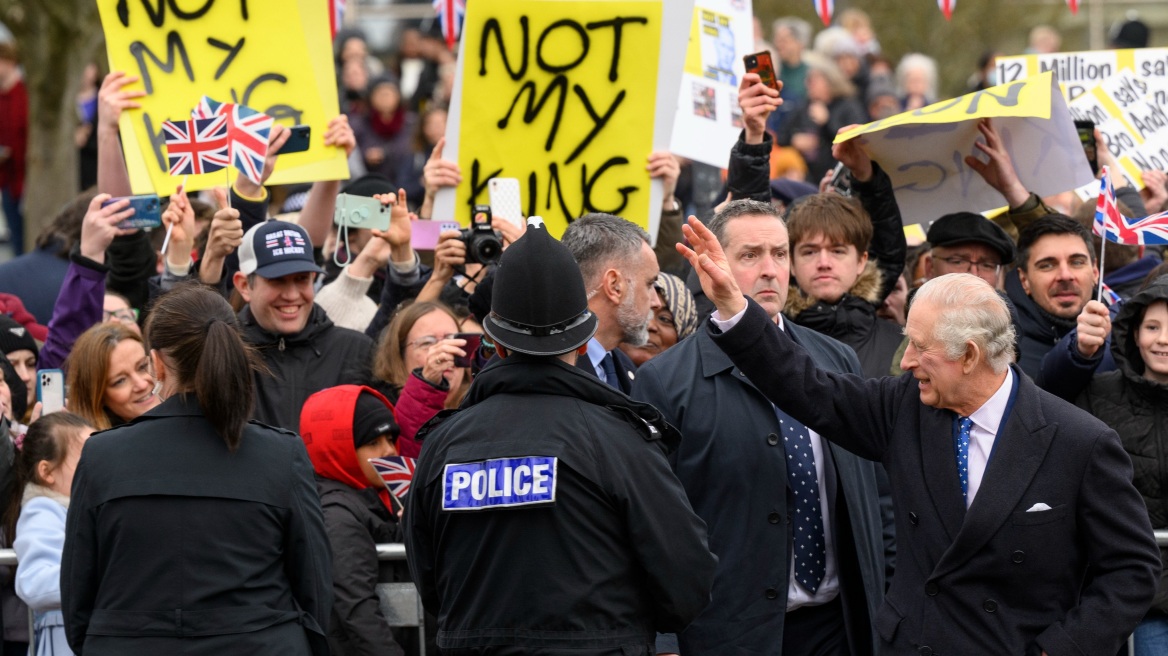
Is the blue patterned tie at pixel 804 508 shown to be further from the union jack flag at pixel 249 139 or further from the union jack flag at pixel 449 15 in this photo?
the union jack flag at pixel 449 15

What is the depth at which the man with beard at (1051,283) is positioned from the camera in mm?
6445

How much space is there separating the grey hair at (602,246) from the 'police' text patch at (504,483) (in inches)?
45.7

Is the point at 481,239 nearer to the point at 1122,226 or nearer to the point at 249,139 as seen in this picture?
the point at 249,139

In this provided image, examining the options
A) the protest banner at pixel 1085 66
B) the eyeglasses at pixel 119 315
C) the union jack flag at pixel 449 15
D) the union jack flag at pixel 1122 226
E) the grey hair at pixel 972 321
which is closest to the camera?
the grey hair at pixel 972 321

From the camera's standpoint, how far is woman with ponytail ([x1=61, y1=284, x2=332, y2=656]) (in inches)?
178

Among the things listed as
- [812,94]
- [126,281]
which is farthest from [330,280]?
[812,94]

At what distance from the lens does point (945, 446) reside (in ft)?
15.3

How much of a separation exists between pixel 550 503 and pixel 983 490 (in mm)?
1289

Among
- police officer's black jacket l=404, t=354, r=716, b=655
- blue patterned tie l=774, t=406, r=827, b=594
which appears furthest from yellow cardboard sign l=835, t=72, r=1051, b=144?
police officer's black jacket l=404, t=354, r=716, b=655

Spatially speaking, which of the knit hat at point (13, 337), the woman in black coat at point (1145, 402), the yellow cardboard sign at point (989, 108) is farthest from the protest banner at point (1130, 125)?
the knit hat at point (13, 337)

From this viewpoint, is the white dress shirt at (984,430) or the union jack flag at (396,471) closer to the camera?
the white dress shirt at (984,430)

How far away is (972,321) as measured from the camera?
4598 millimetres

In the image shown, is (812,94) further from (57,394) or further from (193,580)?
(193,580)

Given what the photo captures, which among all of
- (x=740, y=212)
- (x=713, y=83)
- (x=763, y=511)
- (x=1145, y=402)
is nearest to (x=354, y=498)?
(x=763, y=511)
